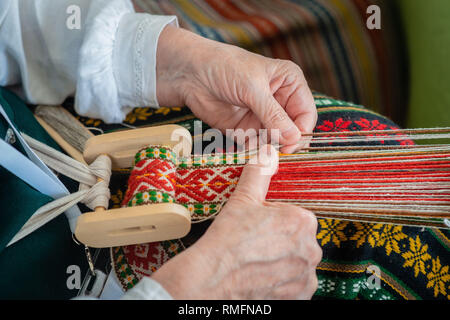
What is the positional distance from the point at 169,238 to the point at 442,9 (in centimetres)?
130

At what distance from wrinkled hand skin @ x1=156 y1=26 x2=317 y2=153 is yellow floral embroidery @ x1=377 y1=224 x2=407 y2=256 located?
0.27 meters

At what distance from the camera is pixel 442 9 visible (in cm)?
138

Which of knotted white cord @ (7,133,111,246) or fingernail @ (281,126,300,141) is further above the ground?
fingernail @ (281,126,300,141)

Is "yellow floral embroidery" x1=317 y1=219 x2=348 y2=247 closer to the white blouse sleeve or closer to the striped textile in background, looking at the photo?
the white blouse sleeve

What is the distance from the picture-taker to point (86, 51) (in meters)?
0.97

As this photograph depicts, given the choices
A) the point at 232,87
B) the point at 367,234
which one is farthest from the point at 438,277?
the point at 232,87

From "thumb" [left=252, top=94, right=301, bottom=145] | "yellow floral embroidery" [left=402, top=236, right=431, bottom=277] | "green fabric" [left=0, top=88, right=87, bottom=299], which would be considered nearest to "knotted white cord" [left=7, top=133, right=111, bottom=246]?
"green fabric" [left=0, top=88, right=87, bottom=299]

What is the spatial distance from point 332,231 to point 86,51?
29.7 inches

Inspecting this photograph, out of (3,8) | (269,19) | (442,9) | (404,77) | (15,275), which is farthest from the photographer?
(404,77)

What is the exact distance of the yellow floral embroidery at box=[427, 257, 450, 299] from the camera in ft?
2.76

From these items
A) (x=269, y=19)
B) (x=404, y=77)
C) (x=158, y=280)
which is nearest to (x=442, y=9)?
(x=404, y=77)

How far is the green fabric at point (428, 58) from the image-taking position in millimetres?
1410

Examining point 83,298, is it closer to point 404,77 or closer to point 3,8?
point 3,8

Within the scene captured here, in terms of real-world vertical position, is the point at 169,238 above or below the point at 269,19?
below
